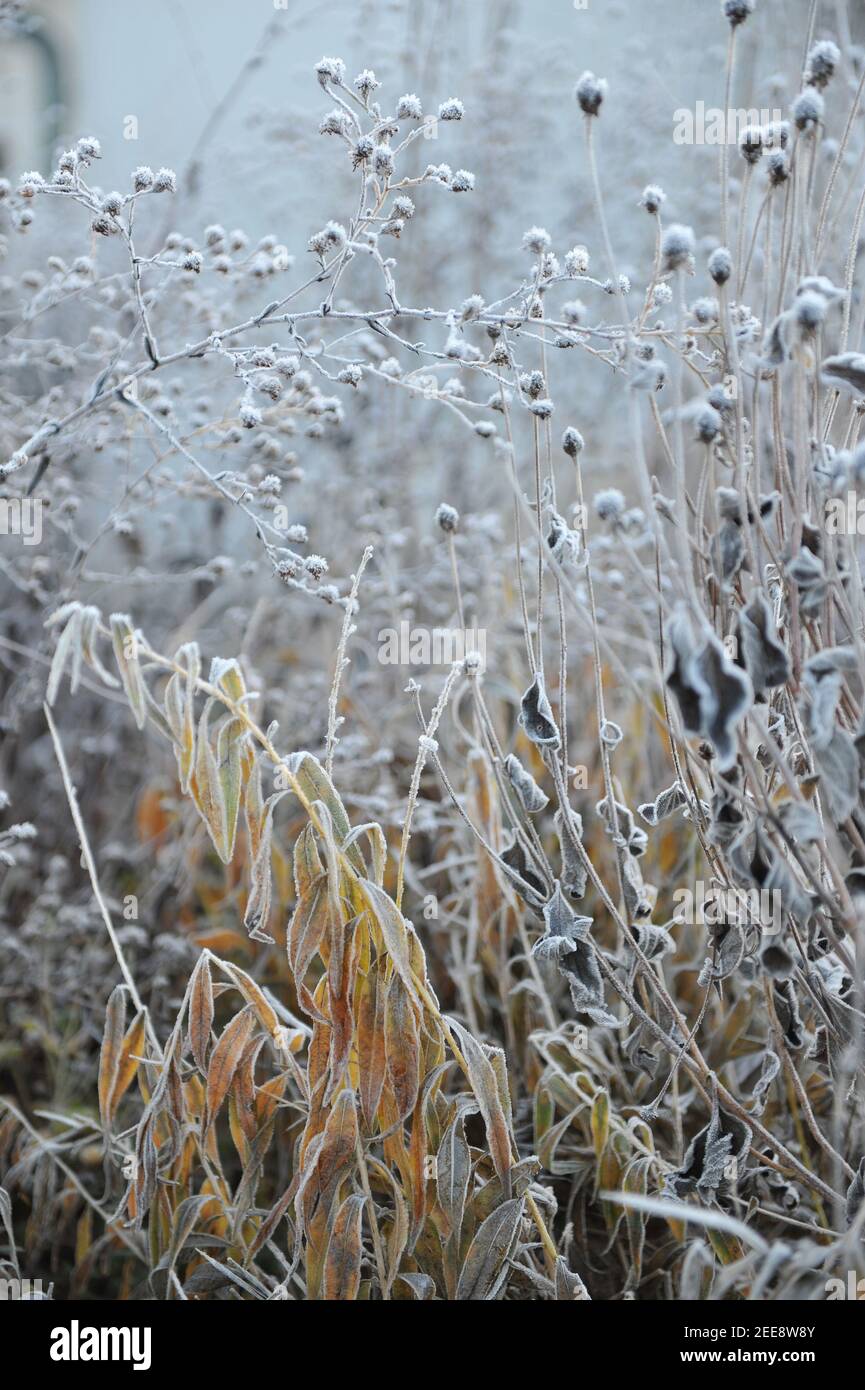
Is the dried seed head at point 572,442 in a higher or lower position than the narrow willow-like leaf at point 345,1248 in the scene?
higher

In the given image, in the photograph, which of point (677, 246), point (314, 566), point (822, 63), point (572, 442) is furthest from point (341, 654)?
point (822, 63)

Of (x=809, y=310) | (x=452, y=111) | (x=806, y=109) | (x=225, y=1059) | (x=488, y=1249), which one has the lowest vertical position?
(x=488, y=1249)

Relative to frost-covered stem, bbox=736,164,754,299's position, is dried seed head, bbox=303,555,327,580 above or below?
below

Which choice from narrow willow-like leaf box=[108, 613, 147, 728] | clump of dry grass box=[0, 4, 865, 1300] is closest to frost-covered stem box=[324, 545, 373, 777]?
clump of dry grass box=[0, 4, 865, 1300]

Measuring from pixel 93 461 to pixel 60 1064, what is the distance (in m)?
0.84

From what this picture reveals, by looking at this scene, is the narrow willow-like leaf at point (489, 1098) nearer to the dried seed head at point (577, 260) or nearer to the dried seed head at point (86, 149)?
the dried seed head at point (577, 260)

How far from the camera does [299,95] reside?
2.40 m

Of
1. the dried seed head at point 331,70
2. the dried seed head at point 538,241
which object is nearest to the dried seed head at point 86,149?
the dried seed head at point 331,70

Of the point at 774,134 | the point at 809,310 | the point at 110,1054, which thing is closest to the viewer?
the point at 809,310

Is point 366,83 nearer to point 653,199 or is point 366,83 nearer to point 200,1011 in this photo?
point 653,199

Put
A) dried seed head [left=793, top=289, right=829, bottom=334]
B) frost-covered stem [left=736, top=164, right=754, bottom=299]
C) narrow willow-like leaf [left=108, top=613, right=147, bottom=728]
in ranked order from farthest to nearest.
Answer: narrow willow-like leaf [left=108, top=613, right=147, bottom=728] → frost-covered stem [left=736, top=164, right=754, bottom=299] → dried seed head [left=793, top=289, right=829, bottom=334]

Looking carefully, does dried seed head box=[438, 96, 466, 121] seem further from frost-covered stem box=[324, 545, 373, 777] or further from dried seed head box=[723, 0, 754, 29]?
frost-covered stem box=[324, 545, 373, 777]

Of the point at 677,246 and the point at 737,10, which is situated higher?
the point at 737,10
